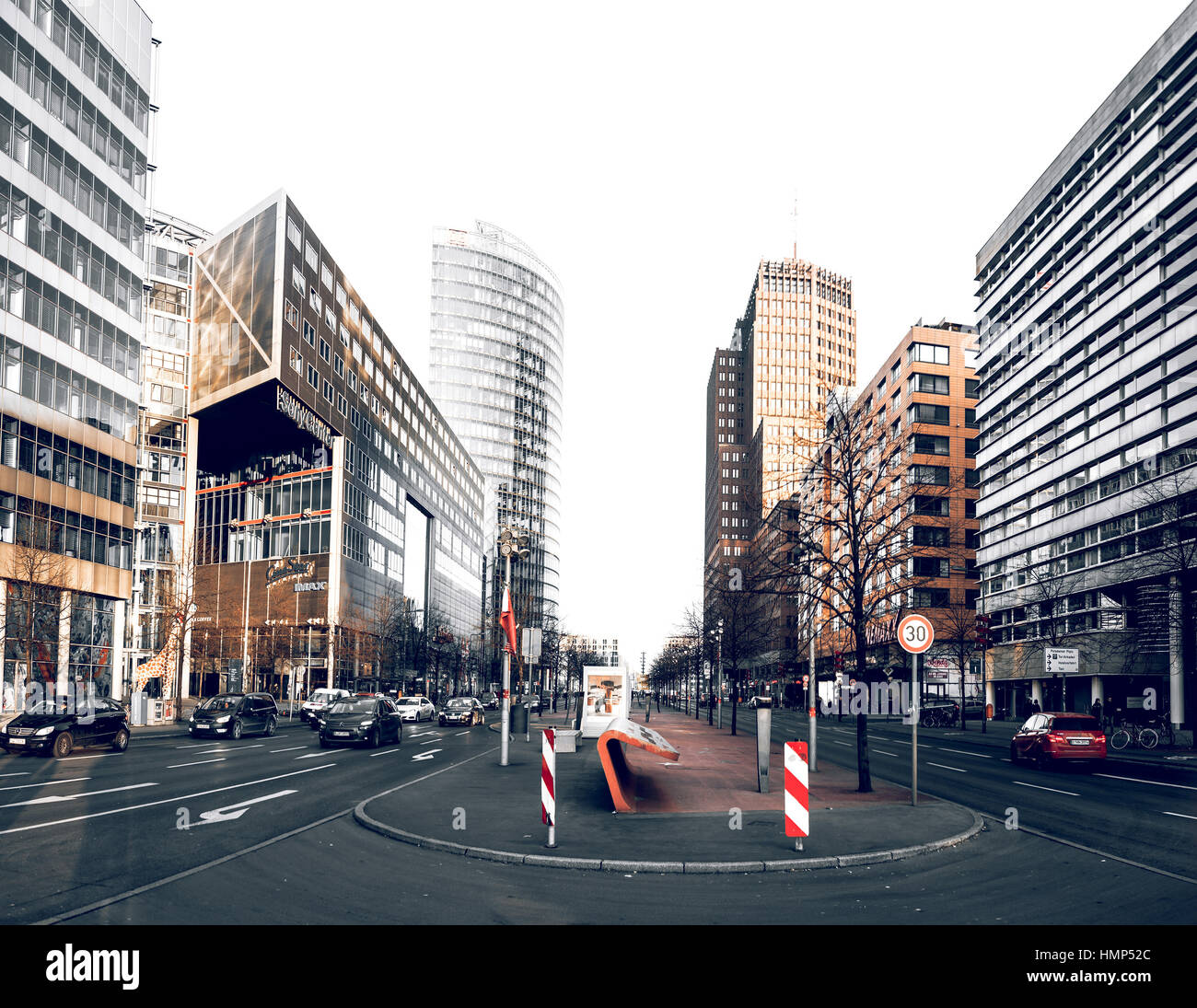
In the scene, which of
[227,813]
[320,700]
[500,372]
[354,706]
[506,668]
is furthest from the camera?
[500,372]

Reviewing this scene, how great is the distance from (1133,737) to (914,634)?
2386 centimetres

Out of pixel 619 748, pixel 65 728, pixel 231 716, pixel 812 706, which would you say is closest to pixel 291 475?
pixel 231 716

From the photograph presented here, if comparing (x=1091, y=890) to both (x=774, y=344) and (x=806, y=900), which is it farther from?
(x=774, y=344)

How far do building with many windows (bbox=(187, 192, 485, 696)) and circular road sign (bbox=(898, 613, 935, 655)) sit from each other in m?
52.9

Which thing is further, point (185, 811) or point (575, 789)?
point (575, 789)

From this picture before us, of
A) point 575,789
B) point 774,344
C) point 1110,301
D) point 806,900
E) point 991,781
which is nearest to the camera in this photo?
point 806,900

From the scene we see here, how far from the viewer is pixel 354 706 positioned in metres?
32.4

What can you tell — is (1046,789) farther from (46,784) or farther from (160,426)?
(160,426)

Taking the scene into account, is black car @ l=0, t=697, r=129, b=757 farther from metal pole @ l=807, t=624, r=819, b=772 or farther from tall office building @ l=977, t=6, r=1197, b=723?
tall office building @ l=977, t=6, r=1197, b=723

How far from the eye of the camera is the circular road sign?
16.0 metres

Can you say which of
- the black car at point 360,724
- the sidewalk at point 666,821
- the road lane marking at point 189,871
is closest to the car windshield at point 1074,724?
the sidewalk at point 666,821

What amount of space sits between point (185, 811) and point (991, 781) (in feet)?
54.7

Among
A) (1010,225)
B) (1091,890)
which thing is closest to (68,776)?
(1091,890)
